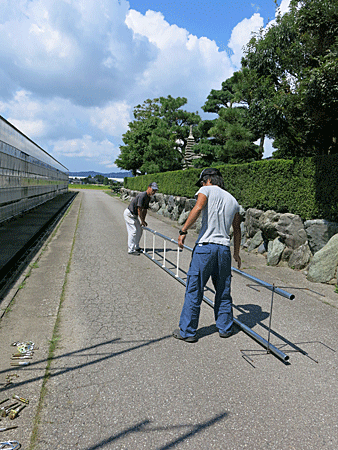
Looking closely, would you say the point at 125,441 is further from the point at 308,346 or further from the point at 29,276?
the point at 29,276

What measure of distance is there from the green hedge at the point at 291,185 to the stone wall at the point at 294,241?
Answer: 23 centimetres

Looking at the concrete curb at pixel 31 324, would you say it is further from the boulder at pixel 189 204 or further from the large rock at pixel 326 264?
the boulder at pixel 189 204

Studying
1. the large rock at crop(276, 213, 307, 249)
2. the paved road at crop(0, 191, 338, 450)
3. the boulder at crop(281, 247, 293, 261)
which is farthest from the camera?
the boulder at crop(281, 247, 293, 261)

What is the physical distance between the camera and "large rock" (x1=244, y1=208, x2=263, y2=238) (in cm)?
950

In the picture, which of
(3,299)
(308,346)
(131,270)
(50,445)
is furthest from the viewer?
(131,270)

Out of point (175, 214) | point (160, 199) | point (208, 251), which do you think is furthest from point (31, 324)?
point (160, 199)

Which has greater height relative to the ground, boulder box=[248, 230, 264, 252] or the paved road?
boulder box=[248, 230, 264, 252]

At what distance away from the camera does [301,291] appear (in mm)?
6043

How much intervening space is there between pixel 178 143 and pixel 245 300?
946 inches

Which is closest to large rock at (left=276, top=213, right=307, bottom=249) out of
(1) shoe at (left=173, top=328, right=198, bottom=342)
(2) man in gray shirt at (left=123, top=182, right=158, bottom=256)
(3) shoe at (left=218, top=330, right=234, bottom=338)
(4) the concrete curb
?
(2) man in gray shirt at (left=123, top=182, right=158, bottom=256)

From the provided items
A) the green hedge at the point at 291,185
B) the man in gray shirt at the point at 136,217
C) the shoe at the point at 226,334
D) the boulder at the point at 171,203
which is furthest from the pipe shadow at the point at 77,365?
the boulder at the point at 171,203

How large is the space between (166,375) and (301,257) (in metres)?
5.43

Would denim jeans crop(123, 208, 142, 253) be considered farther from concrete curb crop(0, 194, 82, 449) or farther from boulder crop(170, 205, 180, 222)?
boulder crop(170, 205, 180, 222)

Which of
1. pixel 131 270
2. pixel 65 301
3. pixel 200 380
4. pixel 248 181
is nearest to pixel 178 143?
pixel 248 181
